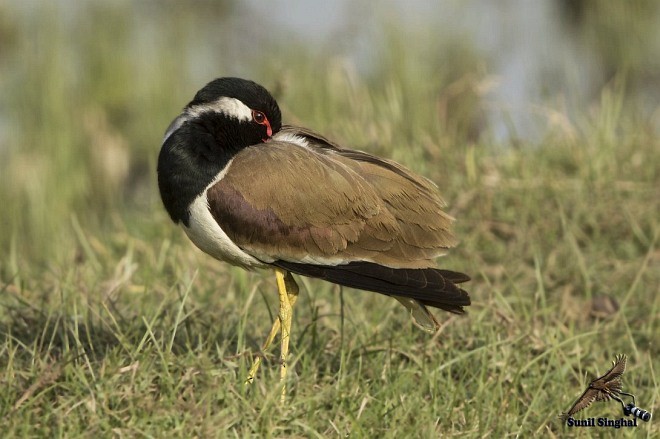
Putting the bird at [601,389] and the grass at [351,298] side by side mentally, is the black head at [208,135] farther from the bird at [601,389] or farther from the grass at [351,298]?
the bird at [601,389]

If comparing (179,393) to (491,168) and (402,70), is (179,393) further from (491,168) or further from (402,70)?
(402,70)

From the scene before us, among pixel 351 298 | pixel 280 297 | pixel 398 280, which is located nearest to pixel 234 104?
pixel 280 297

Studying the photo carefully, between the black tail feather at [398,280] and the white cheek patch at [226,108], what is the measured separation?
50cm

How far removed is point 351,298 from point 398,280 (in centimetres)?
113

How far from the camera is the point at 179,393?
3.27 m

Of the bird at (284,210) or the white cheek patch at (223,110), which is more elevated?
the white cheek patch at (223,110)

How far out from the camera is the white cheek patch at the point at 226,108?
143 inches

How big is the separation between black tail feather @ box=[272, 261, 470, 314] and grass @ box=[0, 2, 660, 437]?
263 millimetres

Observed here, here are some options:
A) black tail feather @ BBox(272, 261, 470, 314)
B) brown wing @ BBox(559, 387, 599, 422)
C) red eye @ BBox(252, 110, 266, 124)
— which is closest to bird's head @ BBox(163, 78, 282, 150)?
red eye @ BBox(252, 110, 266, 124)

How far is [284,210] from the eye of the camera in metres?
3.56

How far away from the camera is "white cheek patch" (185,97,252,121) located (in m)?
3.62

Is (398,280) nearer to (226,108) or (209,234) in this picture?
(209,234)

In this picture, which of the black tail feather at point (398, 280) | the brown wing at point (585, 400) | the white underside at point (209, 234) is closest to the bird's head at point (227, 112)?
the white underside at point (209, 234)

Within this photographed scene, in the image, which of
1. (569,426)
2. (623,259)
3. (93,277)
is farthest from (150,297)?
(623,259)
